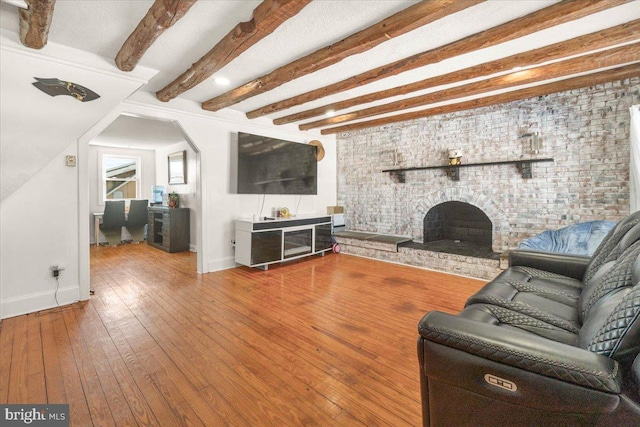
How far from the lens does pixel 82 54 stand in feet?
7.91

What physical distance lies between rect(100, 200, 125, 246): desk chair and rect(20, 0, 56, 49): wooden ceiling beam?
14.6ft

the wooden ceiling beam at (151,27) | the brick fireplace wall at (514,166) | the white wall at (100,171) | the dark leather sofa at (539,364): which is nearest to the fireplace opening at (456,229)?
the brick fireplace wall at (514,166)

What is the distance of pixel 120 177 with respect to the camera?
6.84m

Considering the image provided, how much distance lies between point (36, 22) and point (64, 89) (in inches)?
21.3

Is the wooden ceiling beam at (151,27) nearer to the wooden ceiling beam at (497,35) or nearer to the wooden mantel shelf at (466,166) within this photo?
the wooden ceiling beam at (497,35)

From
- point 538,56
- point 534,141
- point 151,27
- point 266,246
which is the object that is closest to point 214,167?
point 266,246

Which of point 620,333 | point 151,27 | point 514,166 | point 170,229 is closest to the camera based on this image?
point 620,333

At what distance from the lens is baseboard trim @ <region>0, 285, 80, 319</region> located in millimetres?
2652

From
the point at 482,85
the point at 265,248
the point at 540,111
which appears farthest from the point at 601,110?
the point at 265,248

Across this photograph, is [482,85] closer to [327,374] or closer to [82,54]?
[327,374]

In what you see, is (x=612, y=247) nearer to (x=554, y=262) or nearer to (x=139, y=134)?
(x=554, y=262)

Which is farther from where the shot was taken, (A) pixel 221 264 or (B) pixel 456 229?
(B) pixel 456 229

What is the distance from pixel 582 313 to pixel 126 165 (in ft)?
27.2

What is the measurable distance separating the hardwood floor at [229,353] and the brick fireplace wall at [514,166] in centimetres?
139
